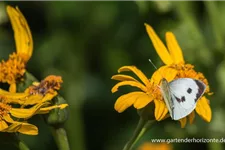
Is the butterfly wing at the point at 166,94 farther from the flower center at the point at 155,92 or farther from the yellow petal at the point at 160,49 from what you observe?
the yellow petal at the point at 160,49

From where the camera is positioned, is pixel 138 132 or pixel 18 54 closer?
pixel 138 132

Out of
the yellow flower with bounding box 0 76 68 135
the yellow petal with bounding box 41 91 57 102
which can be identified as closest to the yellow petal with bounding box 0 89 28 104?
the yellow flower with bounding box 0 76 68 135

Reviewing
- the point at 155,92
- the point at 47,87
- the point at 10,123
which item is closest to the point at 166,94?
the point at 155,92

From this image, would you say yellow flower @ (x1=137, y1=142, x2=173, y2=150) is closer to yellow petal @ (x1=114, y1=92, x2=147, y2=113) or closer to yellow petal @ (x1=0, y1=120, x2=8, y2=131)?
yellow petal @ (x1=114, y1=92, x2=147, y2=113)

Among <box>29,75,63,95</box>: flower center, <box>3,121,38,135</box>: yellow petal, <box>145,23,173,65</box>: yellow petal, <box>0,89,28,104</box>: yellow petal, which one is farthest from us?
<box>145,23,173,65</box>: yellow petal

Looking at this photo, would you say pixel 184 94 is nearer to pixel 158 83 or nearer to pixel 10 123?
pixel 158 83

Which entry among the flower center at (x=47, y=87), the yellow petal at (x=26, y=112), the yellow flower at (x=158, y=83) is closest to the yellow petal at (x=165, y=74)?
the yellow flower at (x=158, y=83)
